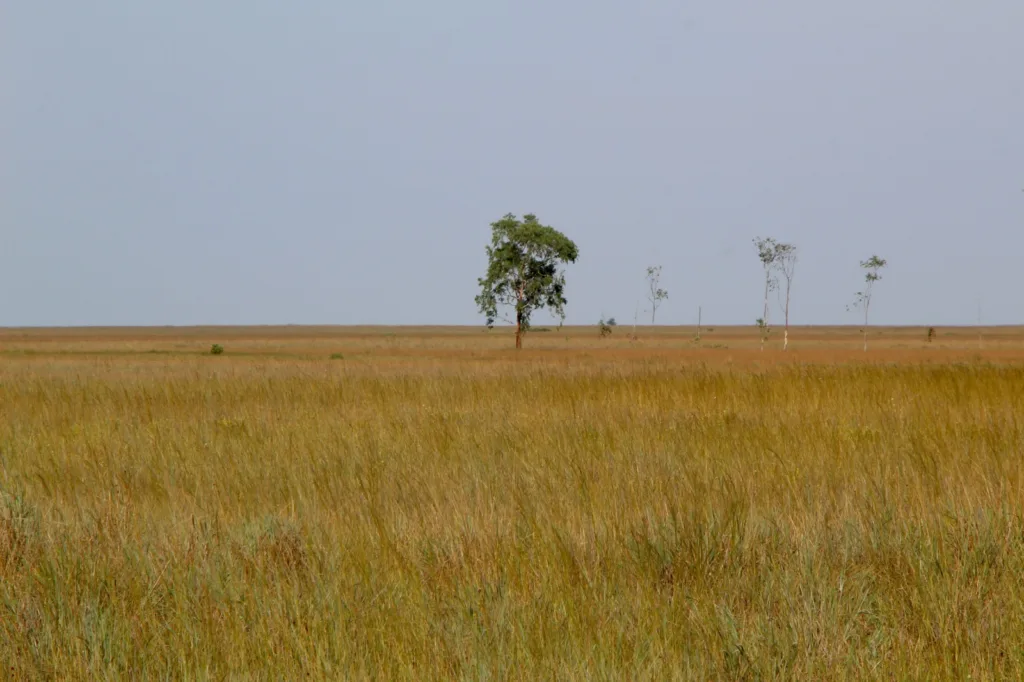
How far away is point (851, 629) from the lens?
308cm

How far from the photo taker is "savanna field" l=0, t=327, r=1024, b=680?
2.88 metres

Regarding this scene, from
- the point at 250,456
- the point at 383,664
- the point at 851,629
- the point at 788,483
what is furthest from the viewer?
the point at 250,456

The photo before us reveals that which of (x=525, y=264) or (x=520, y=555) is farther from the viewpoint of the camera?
(x=525, y=264)

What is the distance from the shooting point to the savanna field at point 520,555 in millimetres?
2881

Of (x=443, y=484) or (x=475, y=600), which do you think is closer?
(x=475, y=600)

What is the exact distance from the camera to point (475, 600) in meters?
3.23

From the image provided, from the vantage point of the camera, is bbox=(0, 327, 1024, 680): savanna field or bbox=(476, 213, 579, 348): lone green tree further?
bbox=(476, 213, 579, 348): lone green tree

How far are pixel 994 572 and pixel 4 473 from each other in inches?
268

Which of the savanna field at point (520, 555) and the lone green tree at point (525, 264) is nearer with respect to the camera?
the savanna field at point (520, 555)

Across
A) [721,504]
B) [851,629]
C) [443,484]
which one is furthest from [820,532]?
[443,484]

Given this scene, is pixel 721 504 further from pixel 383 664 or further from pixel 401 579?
pixel 383 664

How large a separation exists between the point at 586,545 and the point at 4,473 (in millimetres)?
5022

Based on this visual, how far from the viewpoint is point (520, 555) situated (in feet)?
12.5

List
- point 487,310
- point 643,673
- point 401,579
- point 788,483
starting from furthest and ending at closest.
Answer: point 487,310 < point 788,483 < point 401,579 < point 643,673
